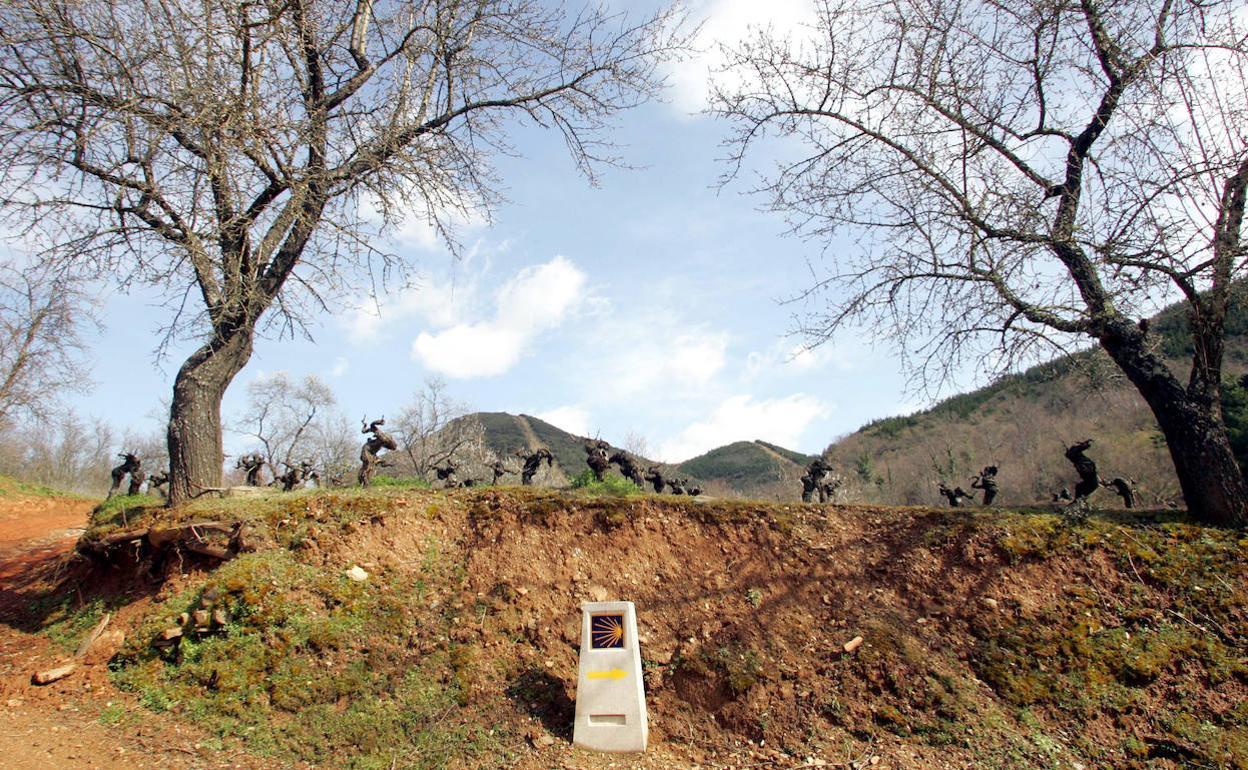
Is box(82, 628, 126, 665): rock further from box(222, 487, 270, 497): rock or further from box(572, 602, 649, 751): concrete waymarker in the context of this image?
box(572, 602, 649, 751): concrete waymarker

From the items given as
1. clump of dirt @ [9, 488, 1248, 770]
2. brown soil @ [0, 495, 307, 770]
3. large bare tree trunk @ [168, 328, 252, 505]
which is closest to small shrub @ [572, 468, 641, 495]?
clump of dirt @ [9, 488, 1248, 770]

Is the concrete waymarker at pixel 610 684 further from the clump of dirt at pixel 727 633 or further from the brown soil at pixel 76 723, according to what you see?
the brown soil at pixel 76 723

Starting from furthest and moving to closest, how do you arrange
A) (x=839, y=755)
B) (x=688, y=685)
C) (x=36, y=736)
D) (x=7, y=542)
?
(x=7, y=542) → (x=688, y=685) → (x=839, y=755) → (x=36, y=736)

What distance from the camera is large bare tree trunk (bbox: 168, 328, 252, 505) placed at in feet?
26.2

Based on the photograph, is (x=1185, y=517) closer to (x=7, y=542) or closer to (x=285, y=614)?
(x=285, y=614)

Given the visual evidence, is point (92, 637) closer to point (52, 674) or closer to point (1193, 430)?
point (52, 674)

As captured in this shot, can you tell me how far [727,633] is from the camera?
6.62 metres

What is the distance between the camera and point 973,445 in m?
42.9

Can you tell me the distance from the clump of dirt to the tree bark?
0.61 meters

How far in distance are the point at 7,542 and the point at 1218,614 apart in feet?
56.6

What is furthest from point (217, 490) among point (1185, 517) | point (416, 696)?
point (1185, 517)

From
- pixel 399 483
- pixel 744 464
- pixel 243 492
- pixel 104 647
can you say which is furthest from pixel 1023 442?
pixel 104 647

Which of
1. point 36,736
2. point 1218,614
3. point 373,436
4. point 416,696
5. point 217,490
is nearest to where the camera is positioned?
point 36,736

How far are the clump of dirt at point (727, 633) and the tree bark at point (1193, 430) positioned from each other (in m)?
0.61
